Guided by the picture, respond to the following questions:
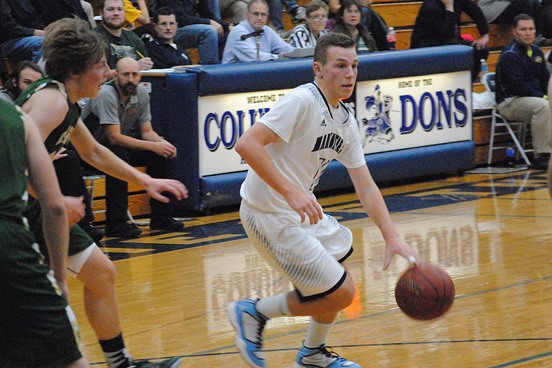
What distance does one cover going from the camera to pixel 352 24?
12.1m

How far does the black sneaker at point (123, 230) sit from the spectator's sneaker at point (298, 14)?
5124mm

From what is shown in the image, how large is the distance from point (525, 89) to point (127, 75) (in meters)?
5.61

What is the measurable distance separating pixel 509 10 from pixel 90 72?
1204 centimetres

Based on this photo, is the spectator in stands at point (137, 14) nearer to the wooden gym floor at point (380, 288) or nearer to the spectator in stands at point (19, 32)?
the spectator in stands at point (19, 32)

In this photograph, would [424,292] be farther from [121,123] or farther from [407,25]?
[407,25]

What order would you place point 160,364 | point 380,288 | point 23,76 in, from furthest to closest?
point 23,76
point 380,288
point 160,364

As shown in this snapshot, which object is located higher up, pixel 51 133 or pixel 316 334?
pixel 51 133

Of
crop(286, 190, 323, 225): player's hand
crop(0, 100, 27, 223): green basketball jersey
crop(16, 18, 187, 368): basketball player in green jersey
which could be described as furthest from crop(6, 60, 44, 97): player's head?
crop(0, 100, 27, 223): green basketball jersey

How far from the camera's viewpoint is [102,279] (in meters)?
4.52

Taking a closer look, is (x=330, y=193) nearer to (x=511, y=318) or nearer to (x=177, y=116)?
(x=177, y=116)

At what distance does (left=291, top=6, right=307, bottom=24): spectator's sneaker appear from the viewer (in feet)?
43.8

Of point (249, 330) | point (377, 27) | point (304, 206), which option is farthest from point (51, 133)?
point (377, 27)

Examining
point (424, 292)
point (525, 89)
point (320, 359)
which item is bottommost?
point (525, 89)

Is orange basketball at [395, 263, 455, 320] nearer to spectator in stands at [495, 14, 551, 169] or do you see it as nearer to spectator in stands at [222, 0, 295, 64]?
spectator in stands at [222, 0, 295, 64]
